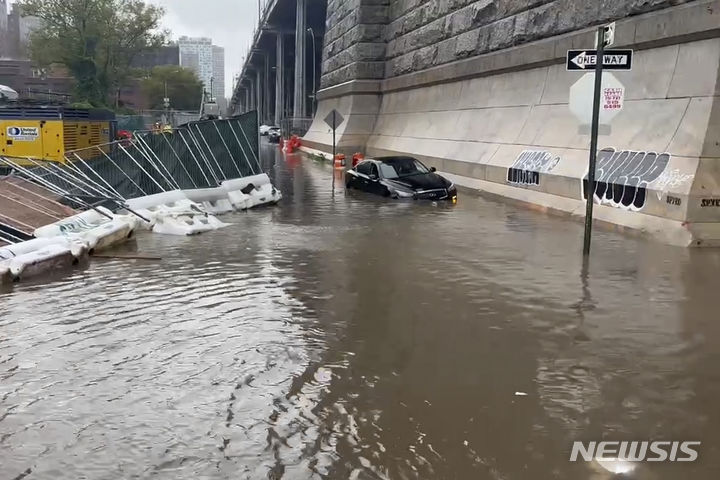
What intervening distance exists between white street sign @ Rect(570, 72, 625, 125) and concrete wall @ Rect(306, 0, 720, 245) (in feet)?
7.36

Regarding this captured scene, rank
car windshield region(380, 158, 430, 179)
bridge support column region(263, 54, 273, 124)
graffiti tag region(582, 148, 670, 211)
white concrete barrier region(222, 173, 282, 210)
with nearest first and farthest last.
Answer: graffiti tag region(582, 148, 670, 211), white concrete barrier region(222, 173, 282, 210), car windshield region(380, 158, 430, 179), bridge support column region(263, 54, 273, 124)

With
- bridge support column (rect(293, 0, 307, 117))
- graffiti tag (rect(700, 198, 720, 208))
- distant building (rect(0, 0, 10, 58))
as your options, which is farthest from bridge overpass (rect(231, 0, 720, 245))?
distant building (rect(0, 0, 10, 58))

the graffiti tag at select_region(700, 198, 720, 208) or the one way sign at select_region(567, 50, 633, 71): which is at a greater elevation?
the one way sign at select_region(567, 50, 633, 71)

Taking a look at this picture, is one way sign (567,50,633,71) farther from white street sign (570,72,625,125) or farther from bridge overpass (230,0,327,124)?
bridge overpass (230,0,327,124)

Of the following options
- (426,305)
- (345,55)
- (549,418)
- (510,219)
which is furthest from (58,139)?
(345,55)

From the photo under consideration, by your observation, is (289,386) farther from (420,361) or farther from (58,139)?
(58,139)

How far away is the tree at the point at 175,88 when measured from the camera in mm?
125062

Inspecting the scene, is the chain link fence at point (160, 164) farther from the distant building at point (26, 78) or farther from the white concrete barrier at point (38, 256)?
the distant building at point (26, 78)

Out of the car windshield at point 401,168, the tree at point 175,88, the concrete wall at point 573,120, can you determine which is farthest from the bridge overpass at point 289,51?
the car windshield at point 401,168

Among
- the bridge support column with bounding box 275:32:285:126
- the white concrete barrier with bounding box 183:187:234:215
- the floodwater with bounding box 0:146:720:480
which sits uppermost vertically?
the bridge support column with bounding box 275:32:285:126

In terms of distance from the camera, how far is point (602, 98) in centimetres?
1070

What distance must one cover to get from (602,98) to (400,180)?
27.9 feet

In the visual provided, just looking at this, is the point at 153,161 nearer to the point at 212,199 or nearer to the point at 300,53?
the point at 212,199

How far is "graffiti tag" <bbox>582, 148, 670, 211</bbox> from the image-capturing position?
42.9 ft
